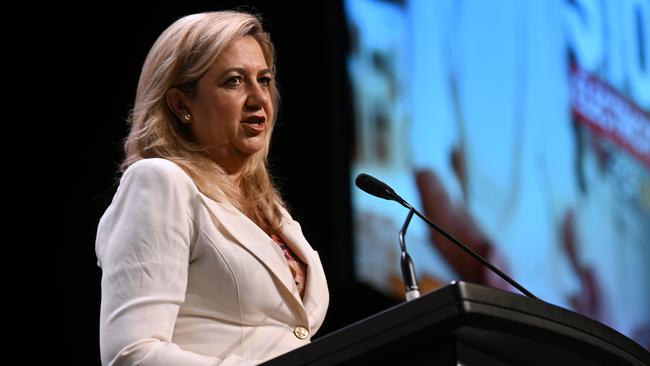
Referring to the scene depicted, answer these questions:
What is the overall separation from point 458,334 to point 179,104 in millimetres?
945

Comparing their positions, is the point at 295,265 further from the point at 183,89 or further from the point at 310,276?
the point at 183,89

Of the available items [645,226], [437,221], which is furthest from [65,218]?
[645,226]

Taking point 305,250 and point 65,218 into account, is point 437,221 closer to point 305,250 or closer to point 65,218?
point 65,218

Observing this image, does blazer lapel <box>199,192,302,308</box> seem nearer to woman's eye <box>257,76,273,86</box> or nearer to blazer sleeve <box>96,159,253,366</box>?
blazer sleeve <box>96,159,253,366</box>

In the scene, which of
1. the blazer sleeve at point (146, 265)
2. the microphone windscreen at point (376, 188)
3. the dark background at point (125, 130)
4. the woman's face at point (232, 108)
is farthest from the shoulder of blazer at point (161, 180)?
the dark background at point (125, 130)

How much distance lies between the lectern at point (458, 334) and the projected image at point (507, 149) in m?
2.40

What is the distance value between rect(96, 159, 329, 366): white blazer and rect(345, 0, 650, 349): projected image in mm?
1994

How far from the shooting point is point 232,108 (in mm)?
1991

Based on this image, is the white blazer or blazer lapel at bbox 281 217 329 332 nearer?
the white blazer

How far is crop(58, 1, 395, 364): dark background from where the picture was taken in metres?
3.54

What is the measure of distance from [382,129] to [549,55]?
953mm

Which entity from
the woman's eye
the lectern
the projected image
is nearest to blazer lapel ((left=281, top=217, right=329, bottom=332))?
the woman's eye

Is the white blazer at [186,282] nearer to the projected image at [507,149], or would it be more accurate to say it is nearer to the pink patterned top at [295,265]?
the pink patterned top at [295,265]

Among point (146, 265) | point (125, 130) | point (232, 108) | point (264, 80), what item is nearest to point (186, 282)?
point (146, 265)
